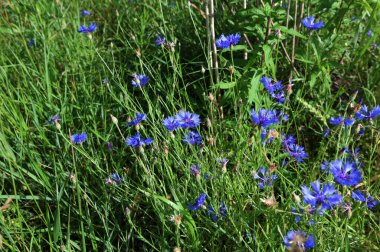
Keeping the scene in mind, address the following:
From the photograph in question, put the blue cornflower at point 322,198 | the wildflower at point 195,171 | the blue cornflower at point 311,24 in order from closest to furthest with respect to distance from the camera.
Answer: the blue cornflower at point 322,198 < the wildflower at point 195,171 < the blue cornflower at point 311,24

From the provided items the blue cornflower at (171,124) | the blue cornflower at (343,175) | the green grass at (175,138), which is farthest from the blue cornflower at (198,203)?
the blue cornflower at (343,175)

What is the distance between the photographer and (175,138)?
1.66 m

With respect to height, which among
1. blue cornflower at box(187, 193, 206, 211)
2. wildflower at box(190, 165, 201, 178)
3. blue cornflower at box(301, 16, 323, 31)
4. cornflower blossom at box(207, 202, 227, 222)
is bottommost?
cornflower blossom at box(207, 202, 227, 222)

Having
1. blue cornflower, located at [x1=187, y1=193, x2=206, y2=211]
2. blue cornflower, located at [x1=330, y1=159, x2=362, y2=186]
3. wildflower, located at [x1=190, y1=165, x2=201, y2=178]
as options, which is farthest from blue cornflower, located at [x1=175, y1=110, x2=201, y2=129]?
blue cornflower, located at [x1=330, y1=159, x2=362, y2=186]

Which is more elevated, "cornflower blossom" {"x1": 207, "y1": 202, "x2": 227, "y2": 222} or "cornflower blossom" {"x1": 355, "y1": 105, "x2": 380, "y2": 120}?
"cornflower blossom" {"x1": 355, "y1": 105, "x2": 380, "y2": 120}

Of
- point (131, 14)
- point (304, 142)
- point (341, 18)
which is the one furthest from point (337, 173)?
point (131, 14)

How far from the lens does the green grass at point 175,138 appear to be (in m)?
1.41

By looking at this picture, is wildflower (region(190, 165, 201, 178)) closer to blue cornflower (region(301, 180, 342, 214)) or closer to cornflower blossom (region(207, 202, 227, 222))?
cornflower blossom (region(207, 202, 227, 222))

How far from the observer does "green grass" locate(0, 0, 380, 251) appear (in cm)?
141

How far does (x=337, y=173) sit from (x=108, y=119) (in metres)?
1.16

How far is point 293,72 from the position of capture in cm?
210

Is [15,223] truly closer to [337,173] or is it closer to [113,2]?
[337,173]

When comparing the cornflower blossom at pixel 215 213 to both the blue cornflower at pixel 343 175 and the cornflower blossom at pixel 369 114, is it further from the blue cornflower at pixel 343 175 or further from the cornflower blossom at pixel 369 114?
the cornflower blossom at pixel 369 114

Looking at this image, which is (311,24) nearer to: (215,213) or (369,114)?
(369,114)
